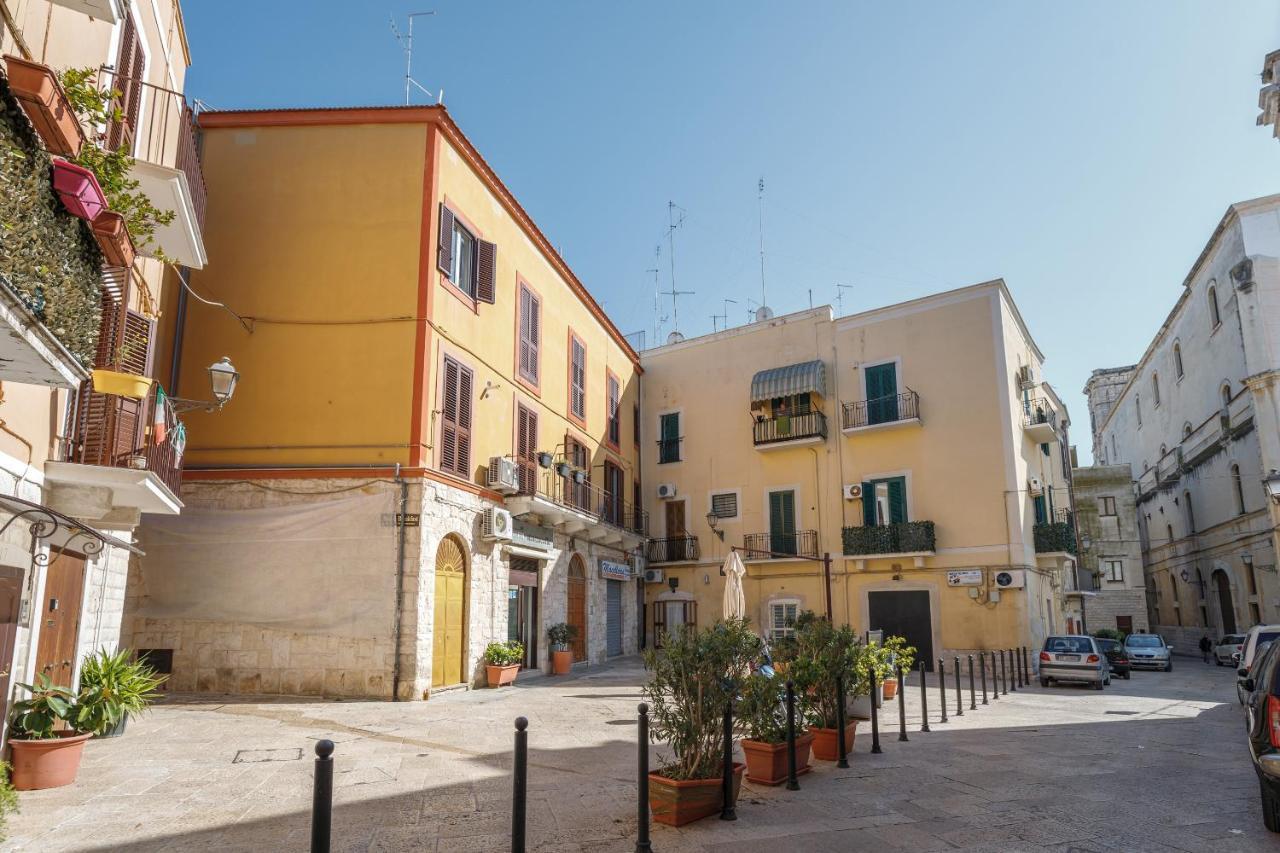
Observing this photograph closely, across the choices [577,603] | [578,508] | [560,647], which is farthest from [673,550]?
[560,647]

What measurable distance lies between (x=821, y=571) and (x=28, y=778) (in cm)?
2001

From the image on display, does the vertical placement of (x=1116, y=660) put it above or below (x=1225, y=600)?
below

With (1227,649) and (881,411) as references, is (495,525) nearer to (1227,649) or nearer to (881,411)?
(881,411)

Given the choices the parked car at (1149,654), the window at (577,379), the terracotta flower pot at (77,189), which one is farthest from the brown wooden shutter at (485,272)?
the parked car at (1149,654)

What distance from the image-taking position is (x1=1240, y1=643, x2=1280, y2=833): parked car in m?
5.45

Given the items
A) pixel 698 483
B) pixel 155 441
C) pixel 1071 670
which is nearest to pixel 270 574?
pixel 155 441

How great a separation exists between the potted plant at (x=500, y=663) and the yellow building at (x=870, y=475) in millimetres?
7639

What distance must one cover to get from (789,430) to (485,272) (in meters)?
11.3

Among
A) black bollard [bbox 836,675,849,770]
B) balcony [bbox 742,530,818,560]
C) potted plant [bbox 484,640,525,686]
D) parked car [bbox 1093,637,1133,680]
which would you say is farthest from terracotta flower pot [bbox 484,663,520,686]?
parked car [bbox 1093,637,1133,680]

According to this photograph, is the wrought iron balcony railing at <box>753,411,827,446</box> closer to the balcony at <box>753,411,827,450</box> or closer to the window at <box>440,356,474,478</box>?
the balcony at <box>753,411,827,450</box>

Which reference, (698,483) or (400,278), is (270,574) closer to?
(400,278)

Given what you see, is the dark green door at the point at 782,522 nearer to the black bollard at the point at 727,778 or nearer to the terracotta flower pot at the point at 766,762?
the terracotta flower pot at the point at 766,762

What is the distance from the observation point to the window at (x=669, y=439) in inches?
1065

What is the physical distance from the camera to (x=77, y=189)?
19.5ft
